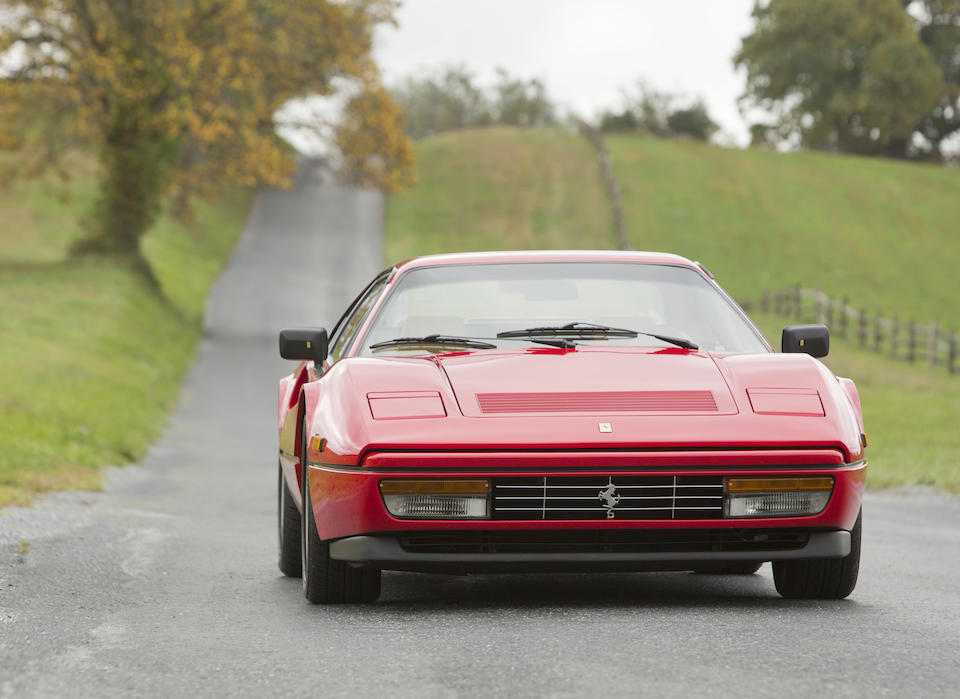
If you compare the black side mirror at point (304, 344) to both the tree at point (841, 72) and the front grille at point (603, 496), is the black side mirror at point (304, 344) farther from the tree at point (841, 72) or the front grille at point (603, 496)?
the tree at point (841, 72)

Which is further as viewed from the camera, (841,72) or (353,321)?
(841,72)

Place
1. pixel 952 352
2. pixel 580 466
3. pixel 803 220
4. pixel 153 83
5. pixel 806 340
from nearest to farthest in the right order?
pixel 580 466 < pixel 806 340 < pixel 153 83 < pixel 952 352 < pixel 803 220

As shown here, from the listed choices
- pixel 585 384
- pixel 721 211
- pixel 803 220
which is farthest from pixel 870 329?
pixel 585 384

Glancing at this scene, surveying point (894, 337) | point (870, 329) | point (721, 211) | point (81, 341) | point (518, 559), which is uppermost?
point (518, 559)

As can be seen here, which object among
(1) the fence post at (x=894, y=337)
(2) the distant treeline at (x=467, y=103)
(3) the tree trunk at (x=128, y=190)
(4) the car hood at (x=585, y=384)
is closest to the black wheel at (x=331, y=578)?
(4) the car hood at (x=585, y=384)

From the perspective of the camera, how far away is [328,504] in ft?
18.5

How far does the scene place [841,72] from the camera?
268ft

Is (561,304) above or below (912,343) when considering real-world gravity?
above

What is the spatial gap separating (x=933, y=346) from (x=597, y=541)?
104 feet

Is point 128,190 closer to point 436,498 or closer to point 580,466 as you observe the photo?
point 436,498

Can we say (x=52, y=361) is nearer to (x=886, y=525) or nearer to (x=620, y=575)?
(x=886, y=525)

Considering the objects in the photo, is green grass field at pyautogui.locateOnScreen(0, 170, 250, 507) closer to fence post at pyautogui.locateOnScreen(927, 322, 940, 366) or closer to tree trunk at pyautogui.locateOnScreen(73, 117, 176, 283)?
tree trunk at pyautogui.locateOnScreen(73, 117, 176, 283)

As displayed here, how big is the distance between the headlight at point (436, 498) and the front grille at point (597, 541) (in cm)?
10

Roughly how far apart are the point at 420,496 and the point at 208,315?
111ft
